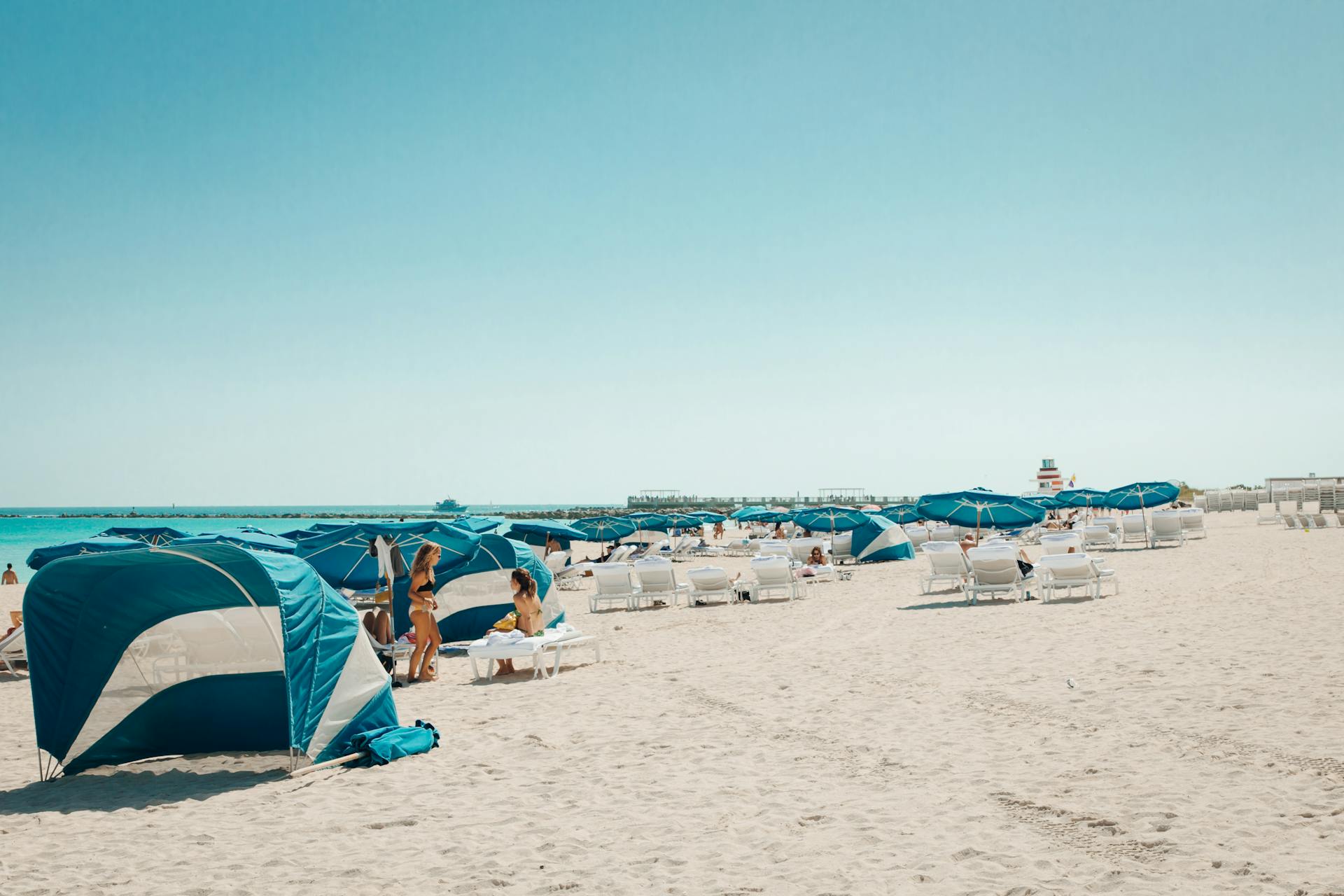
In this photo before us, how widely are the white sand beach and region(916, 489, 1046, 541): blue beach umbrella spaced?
9170 millimetres

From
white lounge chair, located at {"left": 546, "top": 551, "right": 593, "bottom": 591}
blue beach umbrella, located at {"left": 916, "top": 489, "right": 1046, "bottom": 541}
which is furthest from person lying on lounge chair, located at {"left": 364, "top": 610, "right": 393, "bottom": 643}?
blue beach umbrella, located at {"left": 916, "top": 489, "right": 1046, "bottom": 541}

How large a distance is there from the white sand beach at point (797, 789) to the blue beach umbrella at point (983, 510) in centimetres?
917

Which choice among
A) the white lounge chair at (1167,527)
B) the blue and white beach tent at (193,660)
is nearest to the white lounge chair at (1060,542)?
the white lounge chair at (1167,527)

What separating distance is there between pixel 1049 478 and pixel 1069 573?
4974 centimetres

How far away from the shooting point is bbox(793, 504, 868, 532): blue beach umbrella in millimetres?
25320

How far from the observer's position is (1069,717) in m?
7.08

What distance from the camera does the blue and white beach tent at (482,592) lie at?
13.2 metres

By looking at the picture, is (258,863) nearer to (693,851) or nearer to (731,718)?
(693,851)

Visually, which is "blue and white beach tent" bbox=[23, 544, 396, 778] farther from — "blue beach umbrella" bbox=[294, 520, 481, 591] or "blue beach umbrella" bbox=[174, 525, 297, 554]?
"blue beach umbrella" bbox=[174, 525, 297, 554]

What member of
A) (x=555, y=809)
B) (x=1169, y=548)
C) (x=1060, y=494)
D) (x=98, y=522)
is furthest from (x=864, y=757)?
(x=98, y=522)

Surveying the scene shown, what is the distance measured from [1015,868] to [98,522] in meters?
136

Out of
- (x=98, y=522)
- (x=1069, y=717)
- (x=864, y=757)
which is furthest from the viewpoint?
(x=98, y=522)

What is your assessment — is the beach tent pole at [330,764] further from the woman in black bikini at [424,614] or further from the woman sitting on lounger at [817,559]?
the woman sitting on lounger at [817,559]

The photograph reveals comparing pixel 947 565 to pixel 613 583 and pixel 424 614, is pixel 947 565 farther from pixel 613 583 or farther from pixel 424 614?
pixel 424 614
